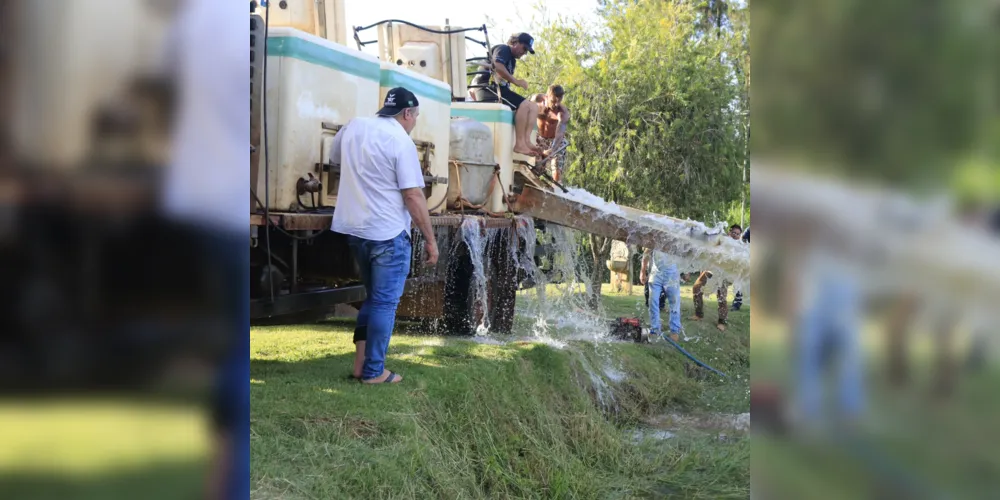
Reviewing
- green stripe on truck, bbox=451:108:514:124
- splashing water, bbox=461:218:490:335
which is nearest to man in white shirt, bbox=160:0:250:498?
splashing water, bbox=461:218:490:335

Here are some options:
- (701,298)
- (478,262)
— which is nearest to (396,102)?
(478,262)

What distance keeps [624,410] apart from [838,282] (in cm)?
632

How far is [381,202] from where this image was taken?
4.40 meters

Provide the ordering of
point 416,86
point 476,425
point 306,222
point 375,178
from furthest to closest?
point 416,86 < point 476,425 < point 306,222 < point 375,178

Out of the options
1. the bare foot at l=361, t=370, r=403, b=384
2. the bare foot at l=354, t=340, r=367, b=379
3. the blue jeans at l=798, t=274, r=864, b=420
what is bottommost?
the bare foot at l=361, t=370, r=403, b=384

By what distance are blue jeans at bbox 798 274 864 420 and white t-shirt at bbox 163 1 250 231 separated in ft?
3.77

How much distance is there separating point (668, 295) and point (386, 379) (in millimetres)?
5309

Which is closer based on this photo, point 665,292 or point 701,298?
point 665,292

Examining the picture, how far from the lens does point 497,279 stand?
24.6ft

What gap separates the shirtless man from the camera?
8.12m

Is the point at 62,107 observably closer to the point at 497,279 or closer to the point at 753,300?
the point at 753,300

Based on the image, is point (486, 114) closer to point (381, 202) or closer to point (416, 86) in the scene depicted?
point (416, 86)

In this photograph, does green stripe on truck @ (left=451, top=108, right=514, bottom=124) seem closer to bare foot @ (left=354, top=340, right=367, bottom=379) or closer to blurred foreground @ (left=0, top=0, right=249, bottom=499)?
bare foot @ (left=354, top=340, right=367, bottom=379)

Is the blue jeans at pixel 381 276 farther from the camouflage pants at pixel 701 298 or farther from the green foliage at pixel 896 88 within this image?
the camouflage pants at pixel 701 298
